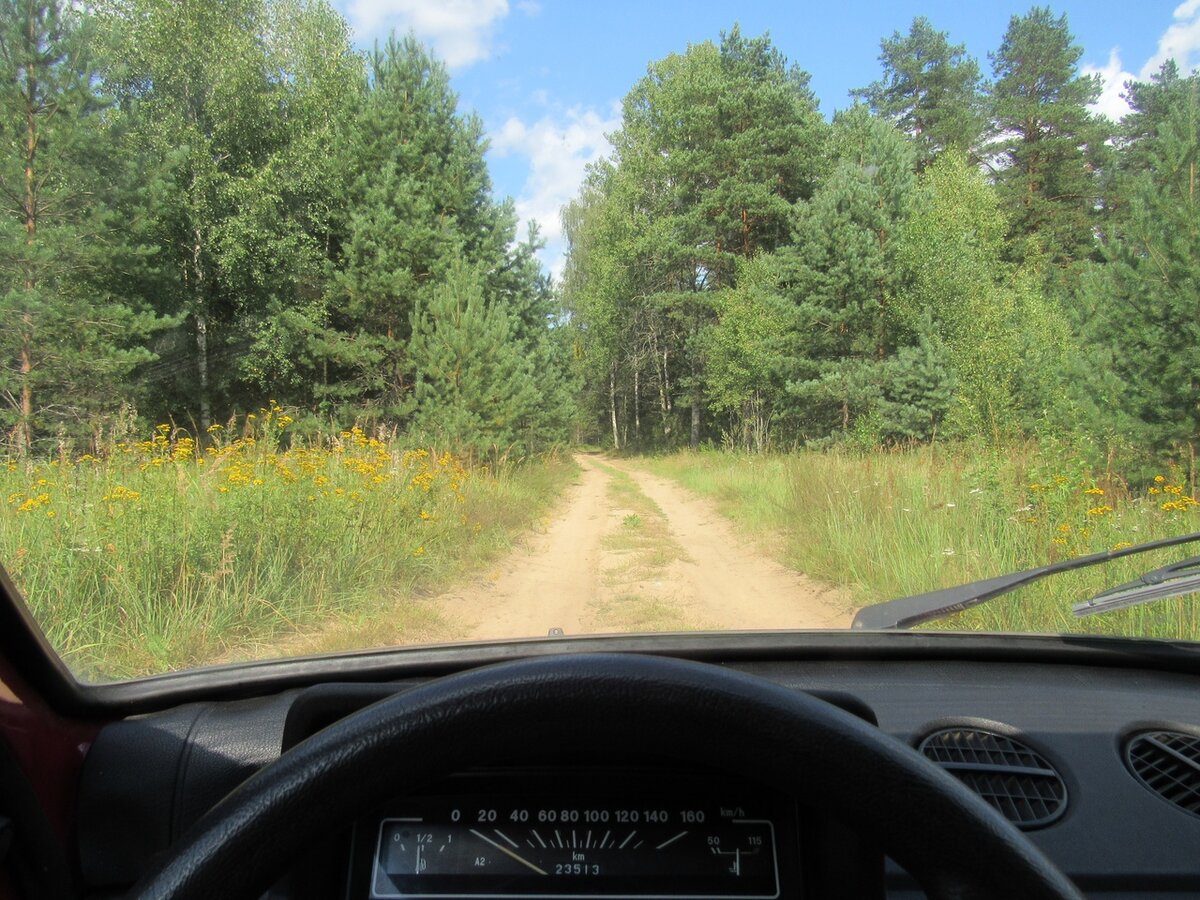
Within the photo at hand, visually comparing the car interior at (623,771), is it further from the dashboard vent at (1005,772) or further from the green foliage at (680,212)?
the green foliage at (680,212)

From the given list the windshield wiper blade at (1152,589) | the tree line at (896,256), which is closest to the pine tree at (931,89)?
the tree line at (896,256)

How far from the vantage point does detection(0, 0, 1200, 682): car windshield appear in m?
4.14

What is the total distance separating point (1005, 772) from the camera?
1839 mm

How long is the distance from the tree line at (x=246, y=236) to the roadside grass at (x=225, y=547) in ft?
1.64

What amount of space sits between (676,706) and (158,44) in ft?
32.8

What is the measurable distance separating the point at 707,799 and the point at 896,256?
18.2 m

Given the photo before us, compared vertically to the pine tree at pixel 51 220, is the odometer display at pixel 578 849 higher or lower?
lower

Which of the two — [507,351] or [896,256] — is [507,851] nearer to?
[507,351]

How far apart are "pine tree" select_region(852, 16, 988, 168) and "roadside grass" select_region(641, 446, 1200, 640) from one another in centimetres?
249

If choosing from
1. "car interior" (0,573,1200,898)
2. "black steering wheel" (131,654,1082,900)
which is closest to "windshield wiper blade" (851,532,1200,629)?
"car interior" (0,573,1200,898)

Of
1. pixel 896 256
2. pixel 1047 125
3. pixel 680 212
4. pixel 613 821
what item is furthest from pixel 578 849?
pixel 896 256

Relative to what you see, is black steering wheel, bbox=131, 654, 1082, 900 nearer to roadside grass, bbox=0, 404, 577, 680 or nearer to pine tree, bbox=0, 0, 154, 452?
roadside grass, bbox=0, 404, 577, 680

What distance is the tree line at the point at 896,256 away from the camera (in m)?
6.53

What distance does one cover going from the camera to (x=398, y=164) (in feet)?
39.6
